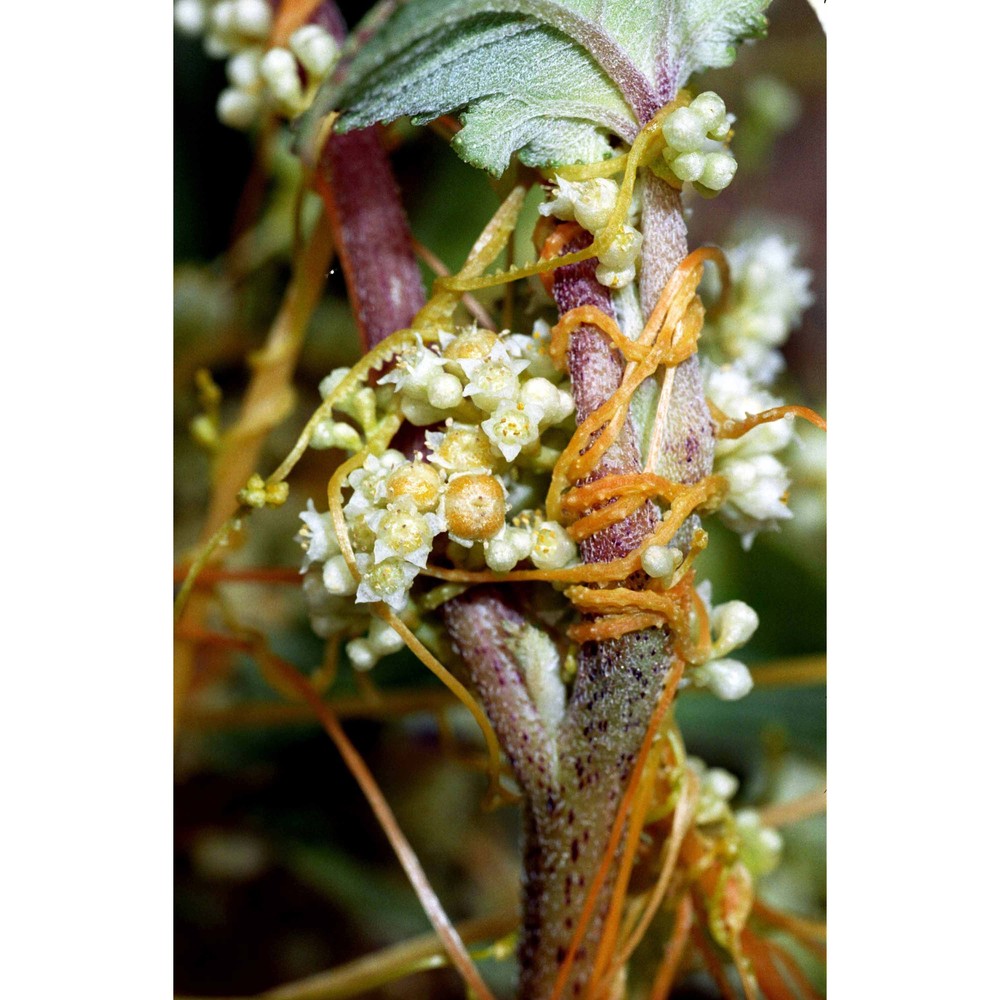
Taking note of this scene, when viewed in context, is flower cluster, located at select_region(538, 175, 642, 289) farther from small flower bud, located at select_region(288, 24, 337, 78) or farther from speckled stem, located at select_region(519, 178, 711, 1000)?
small flower bud, located at select_region(288, 24, 337, 78)

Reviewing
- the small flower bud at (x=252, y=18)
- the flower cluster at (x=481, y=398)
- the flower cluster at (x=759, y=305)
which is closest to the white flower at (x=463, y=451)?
the flower cluster at (x=481, y=398)

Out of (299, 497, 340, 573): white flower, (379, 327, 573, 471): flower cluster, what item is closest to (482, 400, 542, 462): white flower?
(379, 327, 573, 471): flower cluster

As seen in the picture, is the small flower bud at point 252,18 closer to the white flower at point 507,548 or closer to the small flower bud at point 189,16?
the small flower bud at point 189,16

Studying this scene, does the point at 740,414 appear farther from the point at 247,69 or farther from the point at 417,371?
the point at 247,69

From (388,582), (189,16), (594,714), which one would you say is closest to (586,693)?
(594,714)

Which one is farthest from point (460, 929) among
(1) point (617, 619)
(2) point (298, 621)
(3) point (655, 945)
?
(1) point (617, 619)

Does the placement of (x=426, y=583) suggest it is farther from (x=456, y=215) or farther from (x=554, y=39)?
(x=456, y=215)
